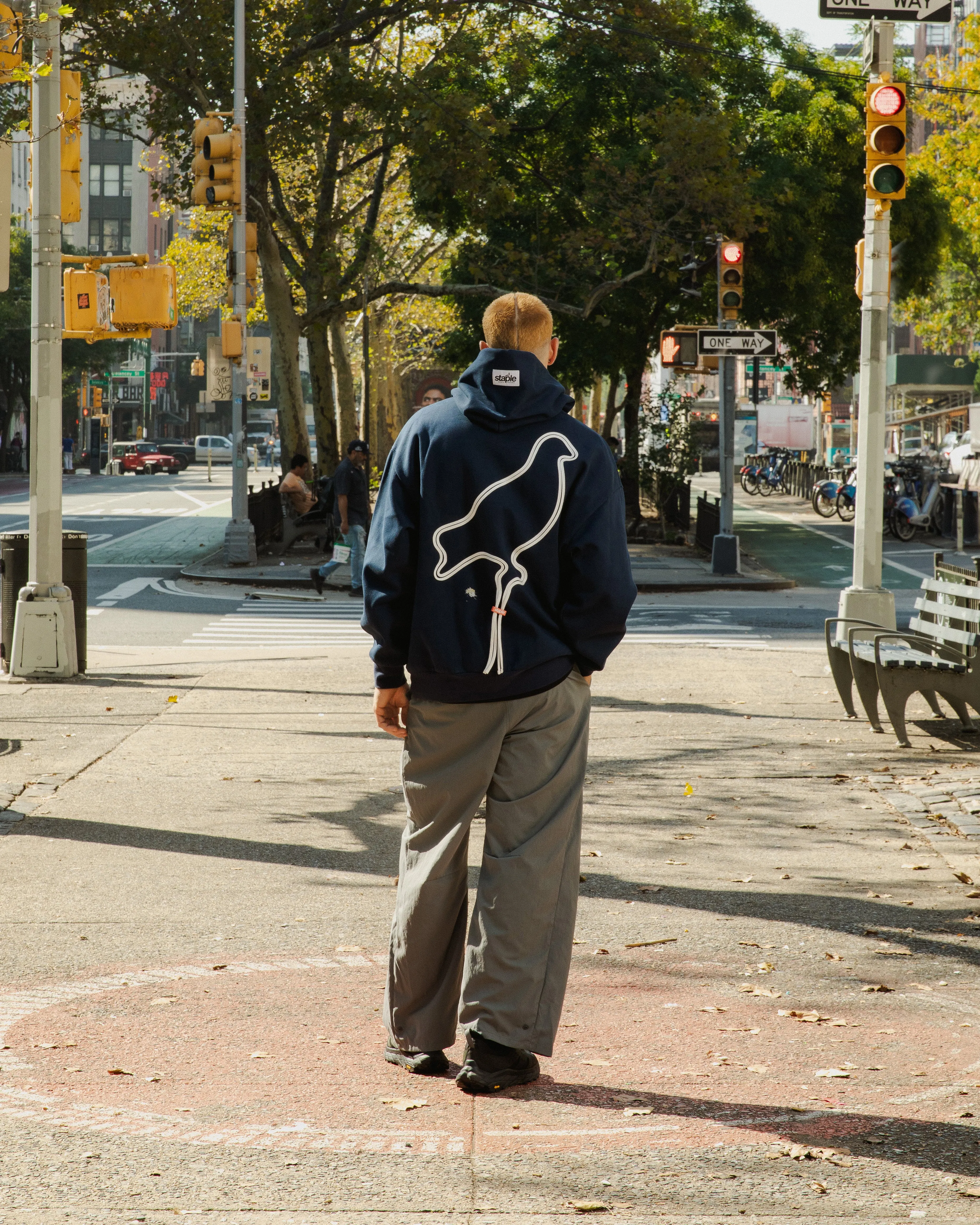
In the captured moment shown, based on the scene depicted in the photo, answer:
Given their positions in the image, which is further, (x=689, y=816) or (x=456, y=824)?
(x=689, y=816)

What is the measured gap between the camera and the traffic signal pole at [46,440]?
11.5m

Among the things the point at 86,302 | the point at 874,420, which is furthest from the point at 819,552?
the point at 86,302

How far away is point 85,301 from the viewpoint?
11.7 m

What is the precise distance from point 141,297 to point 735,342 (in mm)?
11032

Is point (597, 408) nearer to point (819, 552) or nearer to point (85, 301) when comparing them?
point (819, 552)

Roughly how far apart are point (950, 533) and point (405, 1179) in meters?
29.1

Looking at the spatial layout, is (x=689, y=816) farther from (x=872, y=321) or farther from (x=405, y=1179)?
(x=872, y=321)

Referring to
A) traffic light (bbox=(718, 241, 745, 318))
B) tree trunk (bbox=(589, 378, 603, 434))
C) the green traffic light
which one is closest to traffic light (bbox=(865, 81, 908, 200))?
the green traffic light

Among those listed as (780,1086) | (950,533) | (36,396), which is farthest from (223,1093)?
(950,533)

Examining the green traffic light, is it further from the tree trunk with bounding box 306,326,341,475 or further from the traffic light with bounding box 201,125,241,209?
the tree trunk with bounding box 306,326,341,475

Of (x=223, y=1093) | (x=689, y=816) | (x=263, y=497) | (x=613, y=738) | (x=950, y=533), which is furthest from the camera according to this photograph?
(x=950, y=533)

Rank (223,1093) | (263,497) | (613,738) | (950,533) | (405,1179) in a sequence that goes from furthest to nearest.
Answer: (950,533) < (263,497) < (613,738) < (223,1093) < (405,1179)

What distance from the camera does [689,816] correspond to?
7375 millimetres

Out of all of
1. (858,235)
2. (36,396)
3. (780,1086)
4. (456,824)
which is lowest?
(780,1086)
